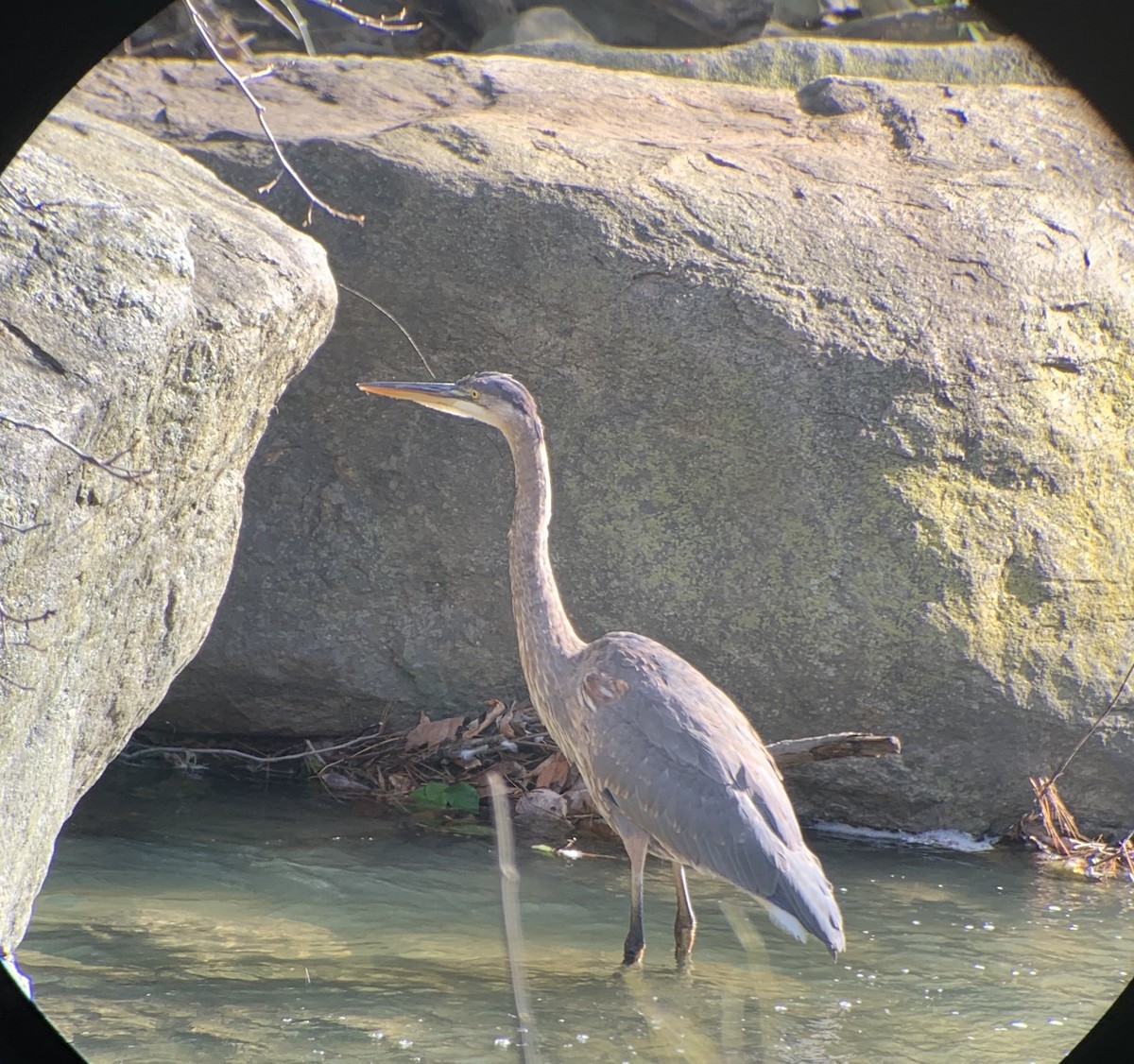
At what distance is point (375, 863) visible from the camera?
4.82m

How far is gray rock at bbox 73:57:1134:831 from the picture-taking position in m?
5.19

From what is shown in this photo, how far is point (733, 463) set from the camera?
5312 mm

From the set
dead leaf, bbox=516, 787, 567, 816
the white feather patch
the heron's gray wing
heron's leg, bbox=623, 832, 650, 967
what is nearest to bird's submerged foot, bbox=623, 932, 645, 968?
heron's leg, bbox=623, 832, 650, 967

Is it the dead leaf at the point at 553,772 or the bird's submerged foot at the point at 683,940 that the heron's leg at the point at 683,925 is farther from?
the dead leaf at the point at 553,772

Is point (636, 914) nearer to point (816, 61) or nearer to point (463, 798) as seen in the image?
point (463, 798)

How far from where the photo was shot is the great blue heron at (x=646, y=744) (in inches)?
159

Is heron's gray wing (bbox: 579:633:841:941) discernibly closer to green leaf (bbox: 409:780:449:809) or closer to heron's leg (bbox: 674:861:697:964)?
heron's leg (bbox: 674:861:697:964)

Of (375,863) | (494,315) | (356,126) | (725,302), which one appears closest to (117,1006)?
(375,863)

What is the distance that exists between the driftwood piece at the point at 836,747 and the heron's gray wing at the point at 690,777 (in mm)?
111

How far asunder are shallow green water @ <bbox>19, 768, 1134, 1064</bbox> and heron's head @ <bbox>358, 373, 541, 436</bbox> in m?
1.62

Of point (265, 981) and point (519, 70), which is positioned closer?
point (265, 981)

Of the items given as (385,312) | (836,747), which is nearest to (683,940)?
(836,747)

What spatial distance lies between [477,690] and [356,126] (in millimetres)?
2513

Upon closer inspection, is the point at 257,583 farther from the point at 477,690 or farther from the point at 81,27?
the point at 81,27
